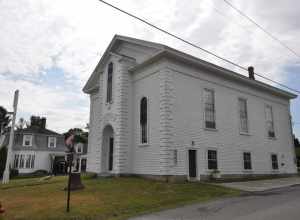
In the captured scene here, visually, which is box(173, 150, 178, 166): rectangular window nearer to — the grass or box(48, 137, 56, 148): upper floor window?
the grass

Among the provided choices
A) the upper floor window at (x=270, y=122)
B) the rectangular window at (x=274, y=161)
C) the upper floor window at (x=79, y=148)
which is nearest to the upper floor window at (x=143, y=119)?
the upper floor window at (x=270, y=122)

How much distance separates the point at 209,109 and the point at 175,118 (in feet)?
12.7

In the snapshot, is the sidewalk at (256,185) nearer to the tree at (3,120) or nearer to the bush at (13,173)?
the bush at (13,173)

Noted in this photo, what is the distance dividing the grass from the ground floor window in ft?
96.4

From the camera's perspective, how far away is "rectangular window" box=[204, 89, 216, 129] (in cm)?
2017

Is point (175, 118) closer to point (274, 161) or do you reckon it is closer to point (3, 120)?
point (274, 161)

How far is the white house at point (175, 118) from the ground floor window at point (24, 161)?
63.8 feet

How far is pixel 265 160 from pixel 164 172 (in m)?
12.1

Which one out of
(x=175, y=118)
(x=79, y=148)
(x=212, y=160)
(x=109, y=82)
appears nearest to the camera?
(x=175, y=118)

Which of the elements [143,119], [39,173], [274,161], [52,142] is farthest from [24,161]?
[274,161]

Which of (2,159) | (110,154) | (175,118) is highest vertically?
(175,118)

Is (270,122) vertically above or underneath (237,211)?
above

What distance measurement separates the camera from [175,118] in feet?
58.7

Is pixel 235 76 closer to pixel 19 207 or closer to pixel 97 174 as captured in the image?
pixel 97 174
